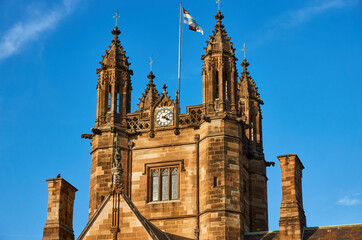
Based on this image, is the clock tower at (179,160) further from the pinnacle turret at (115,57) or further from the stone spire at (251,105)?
the stone spire at (251,105)

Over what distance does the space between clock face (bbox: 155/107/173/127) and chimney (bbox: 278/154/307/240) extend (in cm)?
755

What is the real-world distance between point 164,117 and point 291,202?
31.8 ft

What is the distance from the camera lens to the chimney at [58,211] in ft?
174

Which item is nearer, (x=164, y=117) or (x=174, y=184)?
(x=174, y=184)

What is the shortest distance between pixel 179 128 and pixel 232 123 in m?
3.29

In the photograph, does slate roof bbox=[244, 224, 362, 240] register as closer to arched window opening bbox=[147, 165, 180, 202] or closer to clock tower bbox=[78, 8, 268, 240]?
clock tower bbox=[78, 8, 268, 240]

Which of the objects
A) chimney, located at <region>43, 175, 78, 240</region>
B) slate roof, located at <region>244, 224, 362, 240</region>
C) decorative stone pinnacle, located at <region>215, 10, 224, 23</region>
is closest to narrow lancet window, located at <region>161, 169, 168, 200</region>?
chimney, located at <region>43, 175, 78, 240</region>

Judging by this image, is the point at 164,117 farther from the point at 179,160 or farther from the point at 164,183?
the point at 164,183

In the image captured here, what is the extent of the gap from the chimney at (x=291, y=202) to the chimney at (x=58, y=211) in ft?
37.3

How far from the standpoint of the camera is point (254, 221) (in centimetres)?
5812

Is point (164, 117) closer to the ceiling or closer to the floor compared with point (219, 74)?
closer to the floor

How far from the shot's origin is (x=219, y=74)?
187ft

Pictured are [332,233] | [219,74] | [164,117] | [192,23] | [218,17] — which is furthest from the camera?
[192,23]

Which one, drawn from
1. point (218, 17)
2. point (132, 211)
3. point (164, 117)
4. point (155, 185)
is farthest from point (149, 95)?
point (132, 211)
